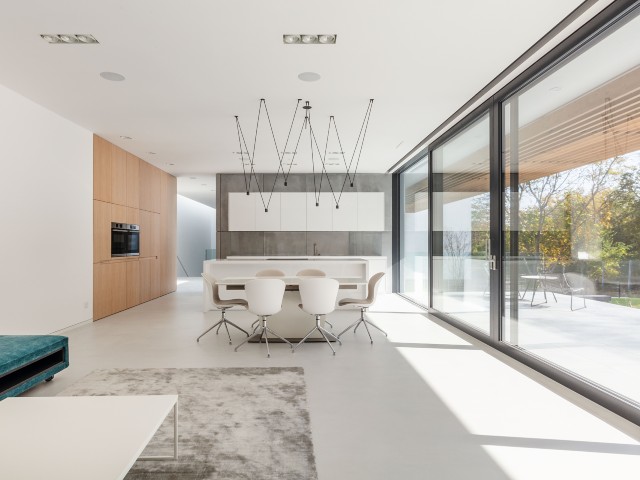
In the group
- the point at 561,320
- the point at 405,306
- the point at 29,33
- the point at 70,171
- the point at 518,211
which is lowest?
the point at 405,306

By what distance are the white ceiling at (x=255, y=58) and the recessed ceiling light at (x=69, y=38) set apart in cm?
6

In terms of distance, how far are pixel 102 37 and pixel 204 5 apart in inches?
42.6

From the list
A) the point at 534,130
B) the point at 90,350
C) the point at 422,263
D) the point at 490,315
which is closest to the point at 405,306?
the point at 422,263

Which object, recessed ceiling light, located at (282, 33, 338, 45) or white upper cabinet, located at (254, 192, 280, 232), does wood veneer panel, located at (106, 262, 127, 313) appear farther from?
recessed ceiling light, located at (282, 33, 338, 45)

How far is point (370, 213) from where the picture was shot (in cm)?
1016

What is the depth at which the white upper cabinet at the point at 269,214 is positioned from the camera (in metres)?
10.1

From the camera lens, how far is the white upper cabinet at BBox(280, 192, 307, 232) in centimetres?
1013

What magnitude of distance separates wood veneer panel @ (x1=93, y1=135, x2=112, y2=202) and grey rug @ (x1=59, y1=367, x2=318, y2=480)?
12.5 ft

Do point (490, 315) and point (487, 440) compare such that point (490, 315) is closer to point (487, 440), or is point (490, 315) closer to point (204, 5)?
point (487, 440)

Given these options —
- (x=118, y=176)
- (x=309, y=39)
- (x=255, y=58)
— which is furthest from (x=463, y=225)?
(x=118, y=176)

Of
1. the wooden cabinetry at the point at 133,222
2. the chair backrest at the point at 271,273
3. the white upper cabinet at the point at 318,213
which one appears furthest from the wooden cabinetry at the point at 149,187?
the chair backrest at the point at 271,273

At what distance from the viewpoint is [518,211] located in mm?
4516

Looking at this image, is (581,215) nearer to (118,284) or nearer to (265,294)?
(265,294)

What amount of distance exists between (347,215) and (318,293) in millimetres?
5461
